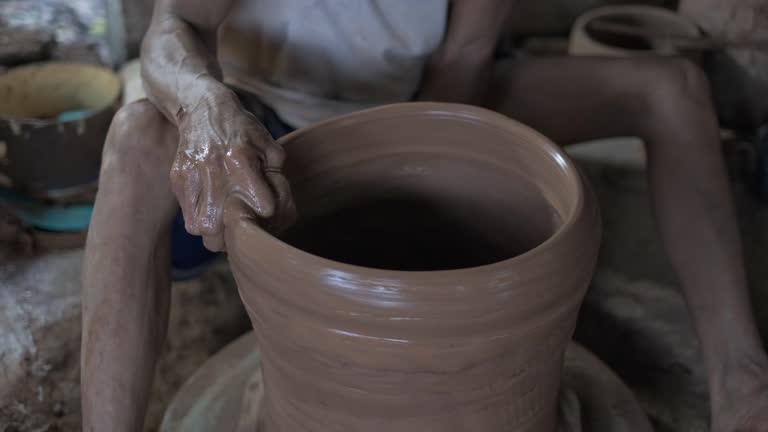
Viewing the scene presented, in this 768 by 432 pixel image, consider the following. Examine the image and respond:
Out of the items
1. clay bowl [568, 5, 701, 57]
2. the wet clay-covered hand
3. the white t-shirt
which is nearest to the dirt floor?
the wet clay-covered hand

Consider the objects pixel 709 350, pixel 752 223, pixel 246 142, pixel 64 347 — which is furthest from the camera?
pixel 752 223

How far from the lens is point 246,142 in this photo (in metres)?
0.89

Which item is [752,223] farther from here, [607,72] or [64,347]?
[64,347]

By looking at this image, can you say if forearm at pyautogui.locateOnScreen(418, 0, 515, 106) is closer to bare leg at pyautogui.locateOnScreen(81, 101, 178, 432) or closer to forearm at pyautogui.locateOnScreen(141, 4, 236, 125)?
forearm at pyautogui.locateOnScreen(141, 4, 236, 125)

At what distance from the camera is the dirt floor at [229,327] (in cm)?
155

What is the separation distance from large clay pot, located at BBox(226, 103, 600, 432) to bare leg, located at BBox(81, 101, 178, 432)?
7.9 inches

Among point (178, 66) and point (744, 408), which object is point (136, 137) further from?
point (744, 408)

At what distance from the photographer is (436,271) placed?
78 cm

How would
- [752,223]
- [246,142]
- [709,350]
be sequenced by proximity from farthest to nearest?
[752,223] → [709,350] → [246,142]

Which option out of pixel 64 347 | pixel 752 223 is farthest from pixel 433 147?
pixel 752 223

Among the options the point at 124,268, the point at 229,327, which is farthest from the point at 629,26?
the point at 124,268

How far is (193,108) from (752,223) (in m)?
1.52

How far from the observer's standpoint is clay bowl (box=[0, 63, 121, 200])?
6.84ft

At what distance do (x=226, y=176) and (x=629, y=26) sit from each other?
200 cm
